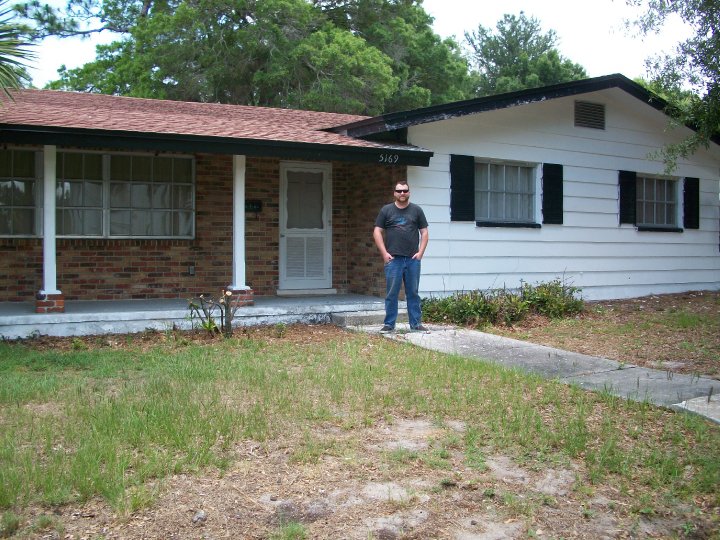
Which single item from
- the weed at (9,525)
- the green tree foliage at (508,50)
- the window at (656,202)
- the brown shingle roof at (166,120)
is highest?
the green tree foliage at (508,50)

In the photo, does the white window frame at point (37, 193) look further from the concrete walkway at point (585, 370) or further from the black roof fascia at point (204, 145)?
the concrete walkway at point (585, 370)

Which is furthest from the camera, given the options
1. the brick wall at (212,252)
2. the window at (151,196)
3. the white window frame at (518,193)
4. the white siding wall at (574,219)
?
the white window frame at (518,193)

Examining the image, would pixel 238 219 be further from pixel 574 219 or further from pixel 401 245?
pixel 574 219

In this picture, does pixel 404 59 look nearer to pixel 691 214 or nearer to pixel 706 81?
pixel 691 214

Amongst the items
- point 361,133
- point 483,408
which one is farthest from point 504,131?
point 483,408

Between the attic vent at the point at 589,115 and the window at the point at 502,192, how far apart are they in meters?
1.05

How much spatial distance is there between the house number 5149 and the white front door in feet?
6.51

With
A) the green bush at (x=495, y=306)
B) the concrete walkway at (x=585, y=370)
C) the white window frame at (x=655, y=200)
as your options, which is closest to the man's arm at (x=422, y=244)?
the concrete walkway at (x=585, y=370)

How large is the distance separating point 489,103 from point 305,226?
3479 mm

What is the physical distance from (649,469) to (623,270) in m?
9.62

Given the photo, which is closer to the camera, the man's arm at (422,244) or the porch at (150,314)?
the porch at (150,314)

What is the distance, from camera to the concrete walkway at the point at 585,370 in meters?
5.86

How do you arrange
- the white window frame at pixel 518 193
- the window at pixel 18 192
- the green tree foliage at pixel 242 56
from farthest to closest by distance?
the green tree foliage at pixel 242 56 < the white window frame at pixel 518 193 < the window at pixel 18 192

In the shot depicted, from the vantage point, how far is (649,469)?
4391mm
